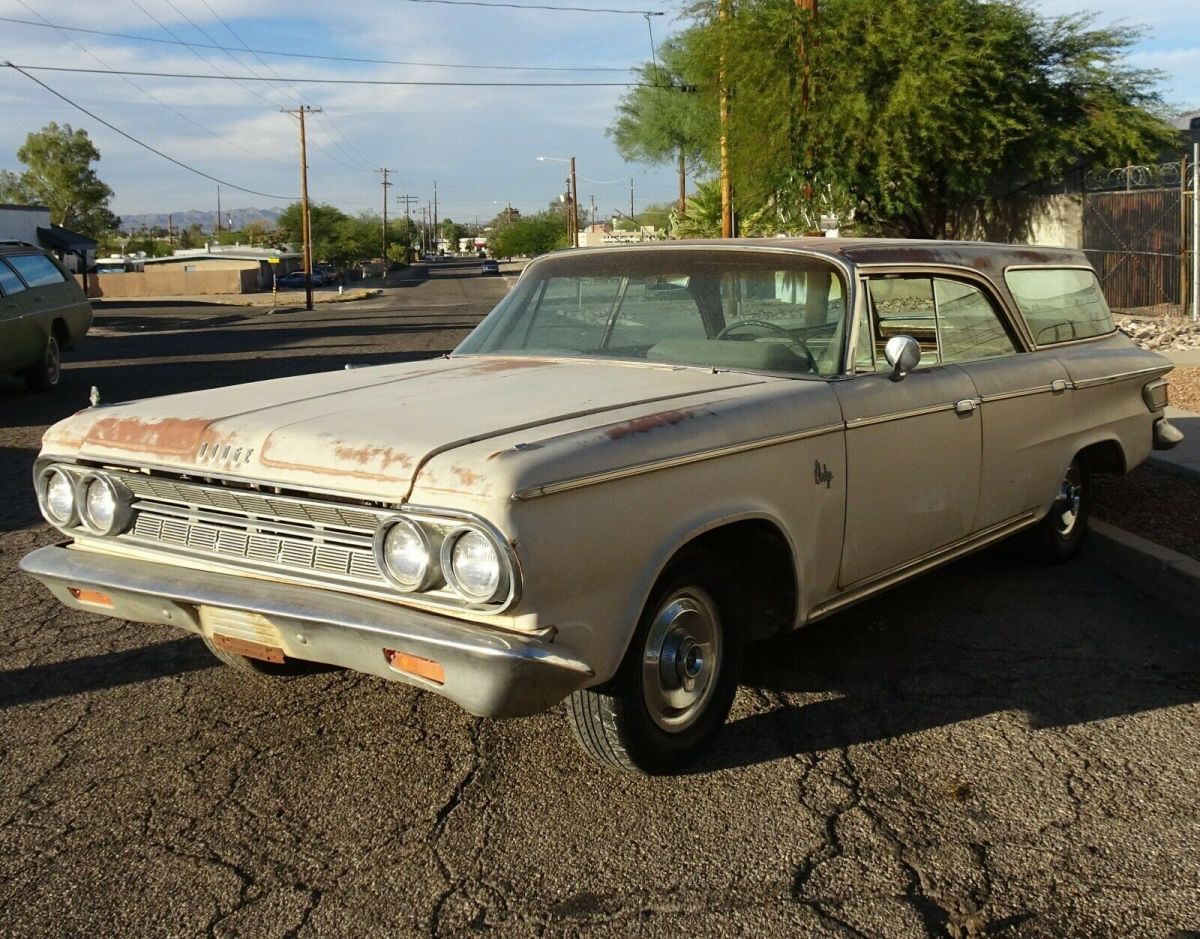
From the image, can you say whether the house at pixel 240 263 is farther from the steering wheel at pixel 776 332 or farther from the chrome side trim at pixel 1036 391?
the steering wheel at pixel 776 332

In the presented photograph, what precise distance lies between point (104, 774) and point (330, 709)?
782 millimetres

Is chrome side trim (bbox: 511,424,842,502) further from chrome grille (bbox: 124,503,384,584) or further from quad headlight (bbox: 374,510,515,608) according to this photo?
chrome grille (bbox: 124,503,384,584)

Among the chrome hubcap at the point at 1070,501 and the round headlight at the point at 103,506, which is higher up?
the round headlight at the point at 103,506

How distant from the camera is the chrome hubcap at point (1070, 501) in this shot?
20.0 ft

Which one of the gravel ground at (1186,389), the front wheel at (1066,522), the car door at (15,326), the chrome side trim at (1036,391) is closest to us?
the chrome side trim at (1036,391)

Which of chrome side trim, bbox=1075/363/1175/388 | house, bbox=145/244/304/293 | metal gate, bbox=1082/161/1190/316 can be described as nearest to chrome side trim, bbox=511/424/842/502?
chrome side trim, bbox=1075/363/1175/388

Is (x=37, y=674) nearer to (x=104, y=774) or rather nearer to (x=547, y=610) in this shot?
(x=104, y=774)

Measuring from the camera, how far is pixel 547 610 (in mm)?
3246

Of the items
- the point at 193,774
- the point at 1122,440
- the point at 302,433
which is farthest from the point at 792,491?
the point at 1122,440

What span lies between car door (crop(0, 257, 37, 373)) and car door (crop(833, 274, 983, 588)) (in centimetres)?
1126

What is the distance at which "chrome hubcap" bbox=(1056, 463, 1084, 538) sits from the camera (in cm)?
611

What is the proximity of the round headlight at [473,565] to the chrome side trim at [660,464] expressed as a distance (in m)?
0.16

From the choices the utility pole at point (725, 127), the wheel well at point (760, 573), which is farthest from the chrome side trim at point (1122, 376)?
the utility pole at point (725, 127)

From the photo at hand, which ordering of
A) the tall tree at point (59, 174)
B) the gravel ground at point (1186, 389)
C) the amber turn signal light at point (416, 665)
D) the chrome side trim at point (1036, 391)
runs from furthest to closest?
the tall tree at point (59, 174)
the gravel ground at point (1186, 389)
the chrome side trim at point (1036, 391)
the amber turn signal light at point (416, 665)
